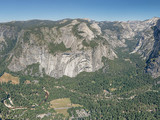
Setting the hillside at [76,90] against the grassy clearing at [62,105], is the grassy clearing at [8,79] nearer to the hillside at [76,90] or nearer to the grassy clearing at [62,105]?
the hillside at [76,90]

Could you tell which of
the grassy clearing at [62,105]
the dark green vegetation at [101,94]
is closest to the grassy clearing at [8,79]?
the dark green vegetation at [101,94]

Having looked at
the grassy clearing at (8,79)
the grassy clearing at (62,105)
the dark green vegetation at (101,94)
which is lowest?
the grassy clearing at (62,105)

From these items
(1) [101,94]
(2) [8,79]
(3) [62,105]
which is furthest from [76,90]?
(2) [8,79]

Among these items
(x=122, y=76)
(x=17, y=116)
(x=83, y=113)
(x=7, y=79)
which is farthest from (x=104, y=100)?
(x=7, y=79)

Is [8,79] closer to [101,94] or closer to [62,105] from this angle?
[62,105]

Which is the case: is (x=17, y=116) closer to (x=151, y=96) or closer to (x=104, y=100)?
(x=104, y=100)
